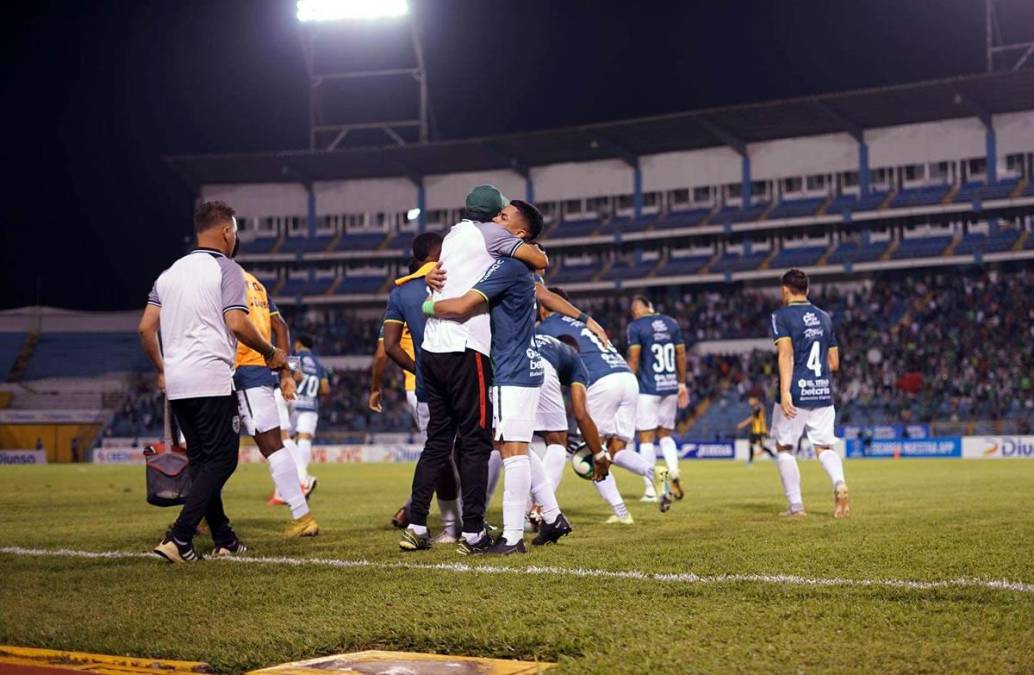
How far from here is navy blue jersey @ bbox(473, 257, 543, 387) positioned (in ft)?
24.7

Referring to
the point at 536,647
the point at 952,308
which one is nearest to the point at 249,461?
the point at 952,308

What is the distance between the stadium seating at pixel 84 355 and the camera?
57.3 metres

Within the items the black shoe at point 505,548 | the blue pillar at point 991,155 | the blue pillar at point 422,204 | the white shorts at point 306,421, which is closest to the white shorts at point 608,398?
the black shoe at point 505,548

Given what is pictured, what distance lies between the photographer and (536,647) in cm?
437

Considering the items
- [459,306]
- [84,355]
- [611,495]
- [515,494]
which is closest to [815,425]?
[611,495]

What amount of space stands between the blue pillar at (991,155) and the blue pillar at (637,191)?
16050mm

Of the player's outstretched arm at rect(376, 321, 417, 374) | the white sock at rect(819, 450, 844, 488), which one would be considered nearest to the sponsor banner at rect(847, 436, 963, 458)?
the white sock at rect(819, 450, 844, 488)

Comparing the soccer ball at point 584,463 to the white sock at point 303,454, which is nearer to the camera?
the soccer ball at point 584,463

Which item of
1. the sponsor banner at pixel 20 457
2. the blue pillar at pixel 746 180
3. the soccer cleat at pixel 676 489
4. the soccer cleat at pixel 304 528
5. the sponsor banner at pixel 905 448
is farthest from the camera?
the blue pillar at pixel 746 180

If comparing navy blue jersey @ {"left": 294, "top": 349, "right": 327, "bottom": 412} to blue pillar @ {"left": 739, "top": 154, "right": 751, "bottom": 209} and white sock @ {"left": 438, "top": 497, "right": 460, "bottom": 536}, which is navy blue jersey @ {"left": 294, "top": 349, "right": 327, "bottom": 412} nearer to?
white sock @ {"left": 438, "top": 497, "right": 460, "bottom": 536}

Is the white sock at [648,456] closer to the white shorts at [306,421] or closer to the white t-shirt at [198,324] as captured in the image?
the white shorts at [306,421]

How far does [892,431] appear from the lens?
39.0 meters

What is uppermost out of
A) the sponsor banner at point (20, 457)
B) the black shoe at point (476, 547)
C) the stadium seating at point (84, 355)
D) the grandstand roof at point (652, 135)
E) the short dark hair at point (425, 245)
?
the grandstand roof at point (652, 135)

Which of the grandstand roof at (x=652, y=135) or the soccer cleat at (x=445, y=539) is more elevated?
the grandstand roof at (x=652, y=135)
